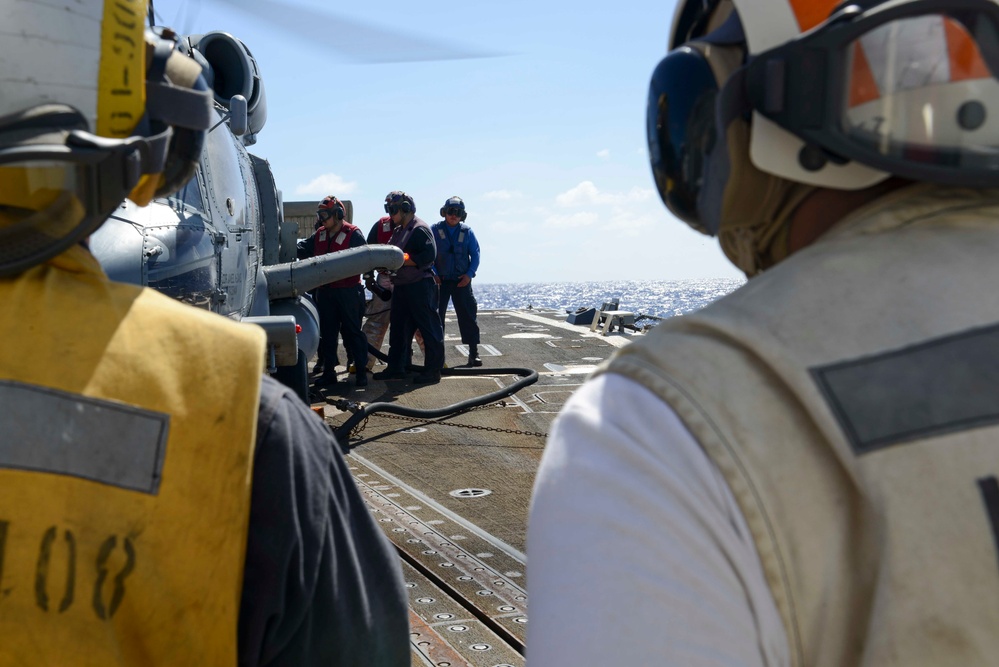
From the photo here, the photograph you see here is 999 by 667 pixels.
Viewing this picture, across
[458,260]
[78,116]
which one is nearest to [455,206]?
[458,260]

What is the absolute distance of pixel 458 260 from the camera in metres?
10.3

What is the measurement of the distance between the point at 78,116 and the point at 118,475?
538mm

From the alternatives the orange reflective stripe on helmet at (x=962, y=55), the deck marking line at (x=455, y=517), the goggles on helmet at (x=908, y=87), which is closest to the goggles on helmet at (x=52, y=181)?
the goggles on helmet at (x=908, y=87)

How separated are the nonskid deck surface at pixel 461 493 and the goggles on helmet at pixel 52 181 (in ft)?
6.83

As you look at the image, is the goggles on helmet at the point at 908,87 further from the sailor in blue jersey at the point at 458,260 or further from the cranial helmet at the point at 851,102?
the sailor in blue jersey at the point at 458,260

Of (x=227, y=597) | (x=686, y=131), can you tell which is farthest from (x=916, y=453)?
(x=227, y=597)

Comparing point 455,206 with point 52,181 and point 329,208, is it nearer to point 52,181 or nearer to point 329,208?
point 329,208

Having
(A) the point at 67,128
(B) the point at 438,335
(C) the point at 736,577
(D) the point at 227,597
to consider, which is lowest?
(B) the point at 438,335

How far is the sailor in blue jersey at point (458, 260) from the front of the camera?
33.6 ft

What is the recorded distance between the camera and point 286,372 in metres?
6.39

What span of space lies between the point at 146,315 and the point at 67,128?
32cm

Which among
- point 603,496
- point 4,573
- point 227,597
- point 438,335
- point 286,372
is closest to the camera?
point 603,496

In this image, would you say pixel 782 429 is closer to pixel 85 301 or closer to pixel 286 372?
pixel 85 301

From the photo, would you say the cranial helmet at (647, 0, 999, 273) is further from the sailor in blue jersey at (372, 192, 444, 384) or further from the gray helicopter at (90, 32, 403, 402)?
the sailor in blue jersey at (372, 192, 444, 384)
